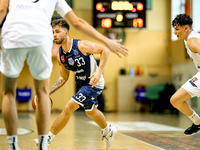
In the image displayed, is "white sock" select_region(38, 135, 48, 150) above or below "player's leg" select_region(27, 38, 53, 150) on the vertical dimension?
below

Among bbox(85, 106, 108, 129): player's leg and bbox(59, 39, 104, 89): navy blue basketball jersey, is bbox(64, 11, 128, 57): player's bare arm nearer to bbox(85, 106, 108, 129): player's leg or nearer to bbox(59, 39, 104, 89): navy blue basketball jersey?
bbox(59, 39, 104, 89): navy blue basketball jersey

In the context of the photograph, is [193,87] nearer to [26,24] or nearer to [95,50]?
[95,50]

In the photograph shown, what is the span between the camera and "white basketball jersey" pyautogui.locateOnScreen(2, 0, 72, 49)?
2.52m

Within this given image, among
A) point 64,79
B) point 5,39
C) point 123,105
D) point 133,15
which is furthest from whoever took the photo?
point 123,105

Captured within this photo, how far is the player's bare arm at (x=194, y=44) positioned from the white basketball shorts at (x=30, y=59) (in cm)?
199

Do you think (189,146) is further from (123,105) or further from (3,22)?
(123,105)

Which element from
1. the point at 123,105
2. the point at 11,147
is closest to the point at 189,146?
the point at 11,147

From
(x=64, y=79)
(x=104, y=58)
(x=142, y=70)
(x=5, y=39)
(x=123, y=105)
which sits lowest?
(x=123, y=105)

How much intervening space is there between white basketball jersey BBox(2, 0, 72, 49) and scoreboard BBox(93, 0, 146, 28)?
9.23 metres

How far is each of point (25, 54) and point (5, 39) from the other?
19 cm

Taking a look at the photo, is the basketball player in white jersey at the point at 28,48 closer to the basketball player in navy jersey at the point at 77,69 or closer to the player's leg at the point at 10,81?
the player's leg at the point at 10,81

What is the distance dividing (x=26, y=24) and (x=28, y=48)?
18 cm

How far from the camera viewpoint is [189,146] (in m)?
4.45

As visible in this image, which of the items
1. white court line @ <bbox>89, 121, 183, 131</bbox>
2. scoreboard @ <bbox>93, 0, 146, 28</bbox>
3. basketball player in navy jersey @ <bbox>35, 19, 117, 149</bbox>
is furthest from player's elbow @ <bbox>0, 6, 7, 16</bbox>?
scoreboard @ <bbox>93, 0, 146, 28</bbox>
